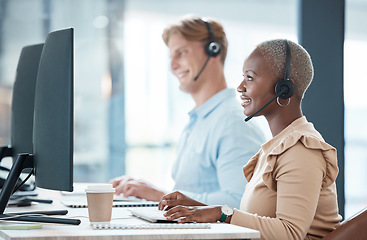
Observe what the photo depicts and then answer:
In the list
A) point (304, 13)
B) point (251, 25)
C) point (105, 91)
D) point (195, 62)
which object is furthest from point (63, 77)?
point (251, 25)

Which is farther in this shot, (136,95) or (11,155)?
(136,95)


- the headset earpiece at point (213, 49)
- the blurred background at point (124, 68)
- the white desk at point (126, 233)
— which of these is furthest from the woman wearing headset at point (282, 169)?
the blurred background at point (124, 68)

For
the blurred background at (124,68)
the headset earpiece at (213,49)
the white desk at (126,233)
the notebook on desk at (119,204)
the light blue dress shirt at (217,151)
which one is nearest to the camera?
the white desk at (126,233)

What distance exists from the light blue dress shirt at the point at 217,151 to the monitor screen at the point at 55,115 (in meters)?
0.71

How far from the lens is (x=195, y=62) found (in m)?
2.43

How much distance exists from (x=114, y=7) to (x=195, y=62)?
1.60 meters

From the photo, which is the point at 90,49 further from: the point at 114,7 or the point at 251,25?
the point at 251,25

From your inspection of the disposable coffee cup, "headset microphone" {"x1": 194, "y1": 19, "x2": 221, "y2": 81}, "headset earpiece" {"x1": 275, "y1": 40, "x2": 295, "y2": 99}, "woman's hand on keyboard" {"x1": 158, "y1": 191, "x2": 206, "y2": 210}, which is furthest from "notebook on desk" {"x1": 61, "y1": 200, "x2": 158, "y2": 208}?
"headset microphone" {"x1": 194, "y1": 19, "x2": 221, "y2": 81}

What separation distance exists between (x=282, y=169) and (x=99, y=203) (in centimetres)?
46

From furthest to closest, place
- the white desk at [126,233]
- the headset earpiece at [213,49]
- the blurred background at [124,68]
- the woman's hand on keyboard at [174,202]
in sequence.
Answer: the blurred background at [124,68] < the headset earpiece at [213,49] < the woman's hand on keyboard at [174,202] < the white desk at [126,233]

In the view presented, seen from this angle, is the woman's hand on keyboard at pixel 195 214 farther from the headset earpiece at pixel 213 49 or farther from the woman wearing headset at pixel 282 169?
the headset earpiece at pixel 213 49

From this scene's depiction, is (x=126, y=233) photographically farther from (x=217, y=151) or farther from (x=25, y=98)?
(x=217, y=151)

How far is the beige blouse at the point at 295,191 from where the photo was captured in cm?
A: 127

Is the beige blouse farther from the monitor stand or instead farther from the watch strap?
the monitor stand
